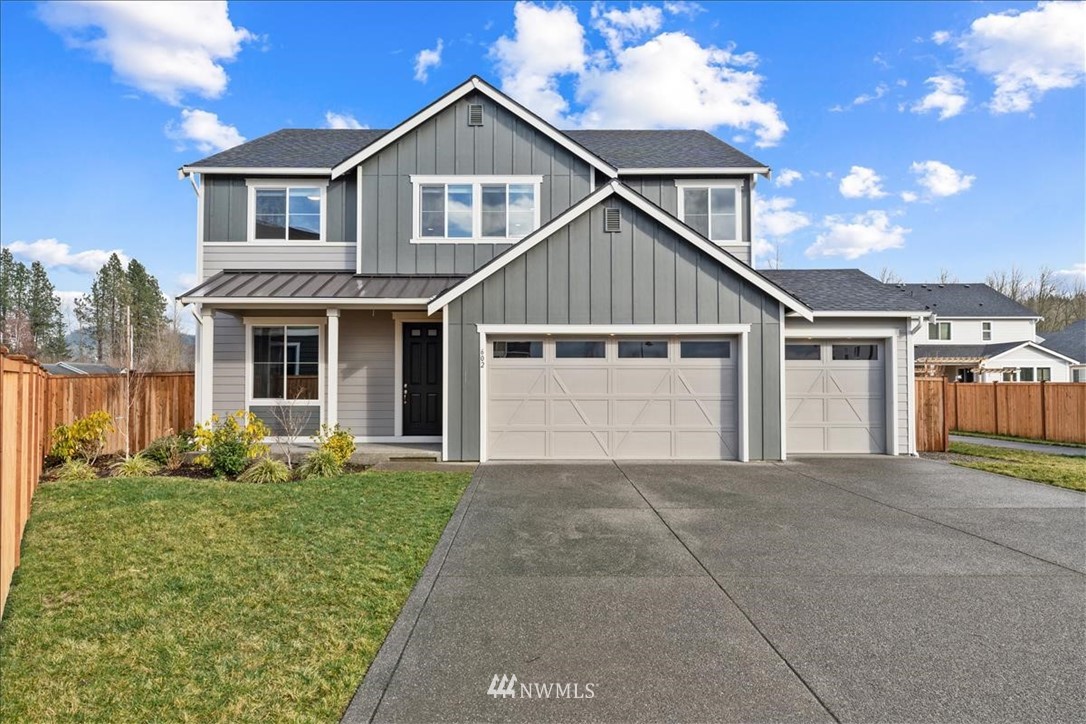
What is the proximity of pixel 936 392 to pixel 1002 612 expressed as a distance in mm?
9302

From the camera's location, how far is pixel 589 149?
1288 centimetres

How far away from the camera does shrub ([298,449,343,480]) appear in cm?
834

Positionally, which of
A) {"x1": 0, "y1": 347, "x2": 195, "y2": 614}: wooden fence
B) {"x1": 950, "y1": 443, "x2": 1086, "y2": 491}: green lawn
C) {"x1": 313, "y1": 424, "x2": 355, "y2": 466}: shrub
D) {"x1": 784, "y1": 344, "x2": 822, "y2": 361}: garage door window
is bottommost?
{"x1": 950, "y1": 443, "x2": 1086, "y2": 491}: green lawn

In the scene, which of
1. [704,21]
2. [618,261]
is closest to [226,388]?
[618,261]

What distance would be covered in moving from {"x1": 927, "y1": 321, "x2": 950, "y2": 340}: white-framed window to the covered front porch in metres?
32.5

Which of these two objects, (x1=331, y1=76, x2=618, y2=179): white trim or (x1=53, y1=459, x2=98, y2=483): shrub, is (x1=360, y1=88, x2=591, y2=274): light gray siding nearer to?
(x1=331, y1=76, x2=618, y2=179): white trim

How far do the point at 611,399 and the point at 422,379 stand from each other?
447 cm

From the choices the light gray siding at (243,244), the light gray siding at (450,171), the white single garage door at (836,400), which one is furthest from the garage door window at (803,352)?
the light gray siding at (243,244)

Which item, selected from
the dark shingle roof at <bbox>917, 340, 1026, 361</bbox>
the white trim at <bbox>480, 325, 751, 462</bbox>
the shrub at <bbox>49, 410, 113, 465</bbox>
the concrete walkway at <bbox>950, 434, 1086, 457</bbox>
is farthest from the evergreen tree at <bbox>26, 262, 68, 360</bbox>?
the dark shingle roof at <bbox>917, 340, 1026, 361</bbox>

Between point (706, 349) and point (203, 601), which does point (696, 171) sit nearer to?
point (706, 349)

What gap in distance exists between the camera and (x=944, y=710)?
269cm

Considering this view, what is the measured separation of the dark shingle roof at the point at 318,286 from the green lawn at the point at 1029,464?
10.4 metres

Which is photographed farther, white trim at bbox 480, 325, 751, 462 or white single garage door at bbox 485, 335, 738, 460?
white single garage door at bbox 485, 335, 738, 460

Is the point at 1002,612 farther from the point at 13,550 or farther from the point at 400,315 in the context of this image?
the point at 400,315
